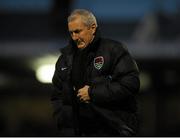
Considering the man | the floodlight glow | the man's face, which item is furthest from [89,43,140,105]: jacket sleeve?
the floodlight glow

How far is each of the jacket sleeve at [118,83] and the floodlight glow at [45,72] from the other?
388 inches

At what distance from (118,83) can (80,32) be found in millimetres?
335

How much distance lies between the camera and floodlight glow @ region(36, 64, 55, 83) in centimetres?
1332

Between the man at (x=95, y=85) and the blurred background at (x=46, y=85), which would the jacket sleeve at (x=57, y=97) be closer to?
the man at (x=95, y=85)

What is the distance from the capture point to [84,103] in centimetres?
330

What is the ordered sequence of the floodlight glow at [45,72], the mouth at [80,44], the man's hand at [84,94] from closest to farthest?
the man's hand at [84,94]
the mouth at [80,44]
the floodlight glow at [45,72]

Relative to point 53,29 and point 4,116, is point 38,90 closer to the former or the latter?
point 4,116

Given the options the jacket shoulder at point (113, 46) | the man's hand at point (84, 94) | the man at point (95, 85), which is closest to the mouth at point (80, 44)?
the man at point (95, 85)

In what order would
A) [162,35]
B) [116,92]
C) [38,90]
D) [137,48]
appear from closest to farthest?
[116,92]
[38,90]
[137,48]
[162,35]

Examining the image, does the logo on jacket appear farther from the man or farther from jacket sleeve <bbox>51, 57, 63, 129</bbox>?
jacket sleeve <bbox>51, 57, 63, 129</bbox>

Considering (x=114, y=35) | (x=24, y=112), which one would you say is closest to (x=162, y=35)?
(x=114, y=35)

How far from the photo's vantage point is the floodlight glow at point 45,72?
43.7 feet

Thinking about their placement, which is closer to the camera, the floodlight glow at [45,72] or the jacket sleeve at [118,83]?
the jacket sleeve at [118,83]

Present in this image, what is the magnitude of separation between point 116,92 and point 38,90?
10724 mm
